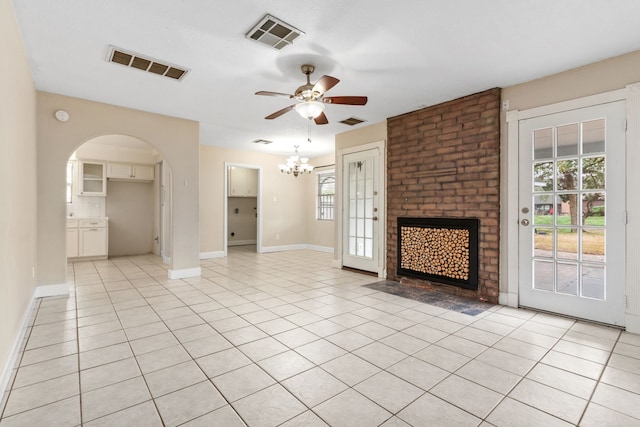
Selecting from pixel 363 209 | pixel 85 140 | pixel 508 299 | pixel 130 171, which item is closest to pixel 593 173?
pixel 508 299

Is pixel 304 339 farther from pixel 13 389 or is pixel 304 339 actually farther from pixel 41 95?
pixel 41 95

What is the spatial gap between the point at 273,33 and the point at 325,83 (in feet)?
1.97

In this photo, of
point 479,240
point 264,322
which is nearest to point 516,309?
point 479,240

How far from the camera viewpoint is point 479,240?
12.7ft

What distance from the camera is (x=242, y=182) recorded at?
8781mm

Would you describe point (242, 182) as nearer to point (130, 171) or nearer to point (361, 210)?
point (130, 171)

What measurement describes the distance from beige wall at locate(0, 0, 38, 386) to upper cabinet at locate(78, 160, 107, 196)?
3619 millimetres

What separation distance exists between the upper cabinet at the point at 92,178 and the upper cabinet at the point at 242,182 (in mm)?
2879

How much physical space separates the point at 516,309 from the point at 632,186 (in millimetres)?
1648

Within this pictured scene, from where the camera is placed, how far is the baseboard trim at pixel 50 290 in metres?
3.85

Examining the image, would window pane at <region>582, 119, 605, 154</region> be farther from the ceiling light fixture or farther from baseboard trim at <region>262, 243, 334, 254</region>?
baseboard trim at <region>262, 243, 334, 254</region>

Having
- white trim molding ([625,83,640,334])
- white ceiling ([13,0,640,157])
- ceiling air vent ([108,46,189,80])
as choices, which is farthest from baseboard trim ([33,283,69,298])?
white trim molding ([625,83,640,334])

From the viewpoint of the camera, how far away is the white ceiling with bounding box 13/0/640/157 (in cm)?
230

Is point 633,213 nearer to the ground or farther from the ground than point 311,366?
farther from the ground
